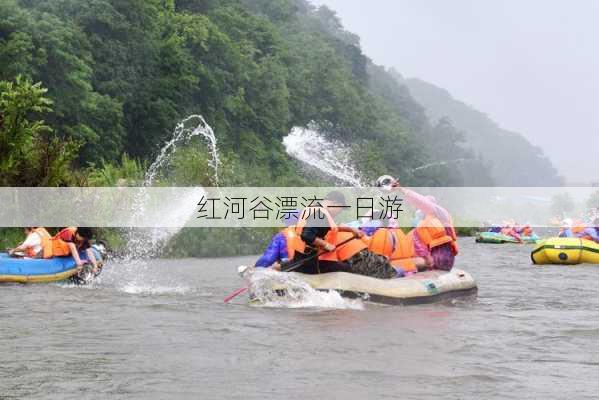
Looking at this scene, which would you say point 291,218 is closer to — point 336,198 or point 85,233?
point 336,198

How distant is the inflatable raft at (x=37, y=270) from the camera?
59.1ft

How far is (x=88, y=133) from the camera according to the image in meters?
43.4

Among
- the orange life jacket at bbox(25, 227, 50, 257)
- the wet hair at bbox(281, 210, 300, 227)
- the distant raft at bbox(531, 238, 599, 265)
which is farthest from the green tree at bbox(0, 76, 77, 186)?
the distant raft at bbox(531, 238, 599, 265)

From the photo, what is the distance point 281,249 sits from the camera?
15.3 m

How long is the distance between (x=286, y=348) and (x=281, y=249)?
434 centimetres

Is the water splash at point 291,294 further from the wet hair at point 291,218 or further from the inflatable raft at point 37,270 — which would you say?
the inflatable raft at point 37,270

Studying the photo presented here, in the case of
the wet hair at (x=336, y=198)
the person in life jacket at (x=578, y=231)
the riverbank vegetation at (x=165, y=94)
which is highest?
the riverbank vegetation at (x=165, y=94)

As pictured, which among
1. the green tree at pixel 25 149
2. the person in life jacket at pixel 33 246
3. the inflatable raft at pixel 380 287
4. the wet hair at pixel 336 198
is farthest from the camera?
the green tree at pixel 25 149

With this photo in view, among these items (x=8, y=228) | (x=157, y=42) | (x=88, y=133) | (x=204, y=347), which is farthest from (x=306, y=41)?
(x=204, y=347)

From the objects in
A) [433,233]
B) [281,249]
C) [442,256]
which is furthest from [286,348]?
[442,256]

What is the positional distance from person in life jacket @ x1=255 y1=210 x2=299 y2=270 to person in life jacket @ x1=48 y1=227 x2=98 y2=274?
4.98m

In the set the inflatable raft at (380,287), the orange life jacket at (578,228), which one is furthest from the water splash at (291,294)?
the orange life jacket at (578,228)

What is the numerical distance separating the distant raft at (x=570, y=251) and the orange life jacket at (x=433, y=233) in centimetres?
1180

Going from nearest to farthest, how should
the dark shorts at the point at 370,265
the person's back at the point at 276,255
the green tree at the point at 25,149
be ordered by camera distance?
the dark shorts at the point at 370,265 < the person's back at the point at 276,255 < the green tree at the point at 25,149
